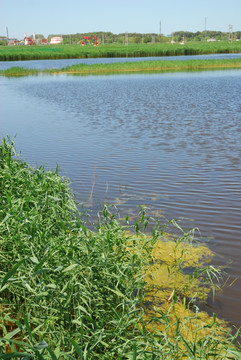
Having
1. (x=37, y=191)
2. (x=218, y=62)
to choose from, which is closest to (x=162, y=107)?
(x=37, y=191)

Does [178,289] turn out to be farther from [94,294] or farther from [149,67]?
[149,67]

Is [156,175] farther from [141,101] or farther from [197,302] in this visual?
[141,101]

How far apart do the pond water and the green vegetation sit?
48 cm

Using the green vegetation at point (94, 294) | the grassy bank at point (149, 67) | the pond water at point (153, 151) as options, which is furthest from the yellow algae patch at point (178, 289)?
the grassy bank at point (149, 67)

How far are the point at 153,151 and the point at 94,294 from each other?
765 cm

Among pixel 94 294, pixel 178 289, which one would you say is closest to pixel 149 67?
pixel 178 289

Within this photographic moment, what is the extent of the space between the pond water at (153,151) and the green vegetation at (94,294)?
1.56 ft

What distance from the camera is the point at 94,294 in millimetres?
3611

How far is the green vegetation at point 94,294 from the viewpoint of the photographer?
302cm

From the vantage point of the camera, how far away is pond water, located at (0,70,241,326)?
6409 mm

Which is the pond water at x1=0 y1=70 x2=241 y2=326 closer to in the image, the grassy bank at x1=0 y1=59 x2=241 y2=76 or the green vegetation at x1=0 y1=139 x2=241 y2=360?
the green vegetation at x1=0 y1=139 x2=241 y2=360

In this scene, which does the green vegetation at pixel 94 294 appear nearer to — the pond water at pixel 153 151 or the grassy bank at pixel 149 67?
the pond water at pixel 153 151

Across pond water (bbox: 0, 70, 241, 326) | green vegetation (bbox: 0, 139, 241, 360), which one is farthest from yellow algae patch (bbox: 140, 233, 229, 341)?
pond water (bbox: 0, 70, 241, 326)

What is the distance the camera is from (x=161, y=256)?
518 centimetres
